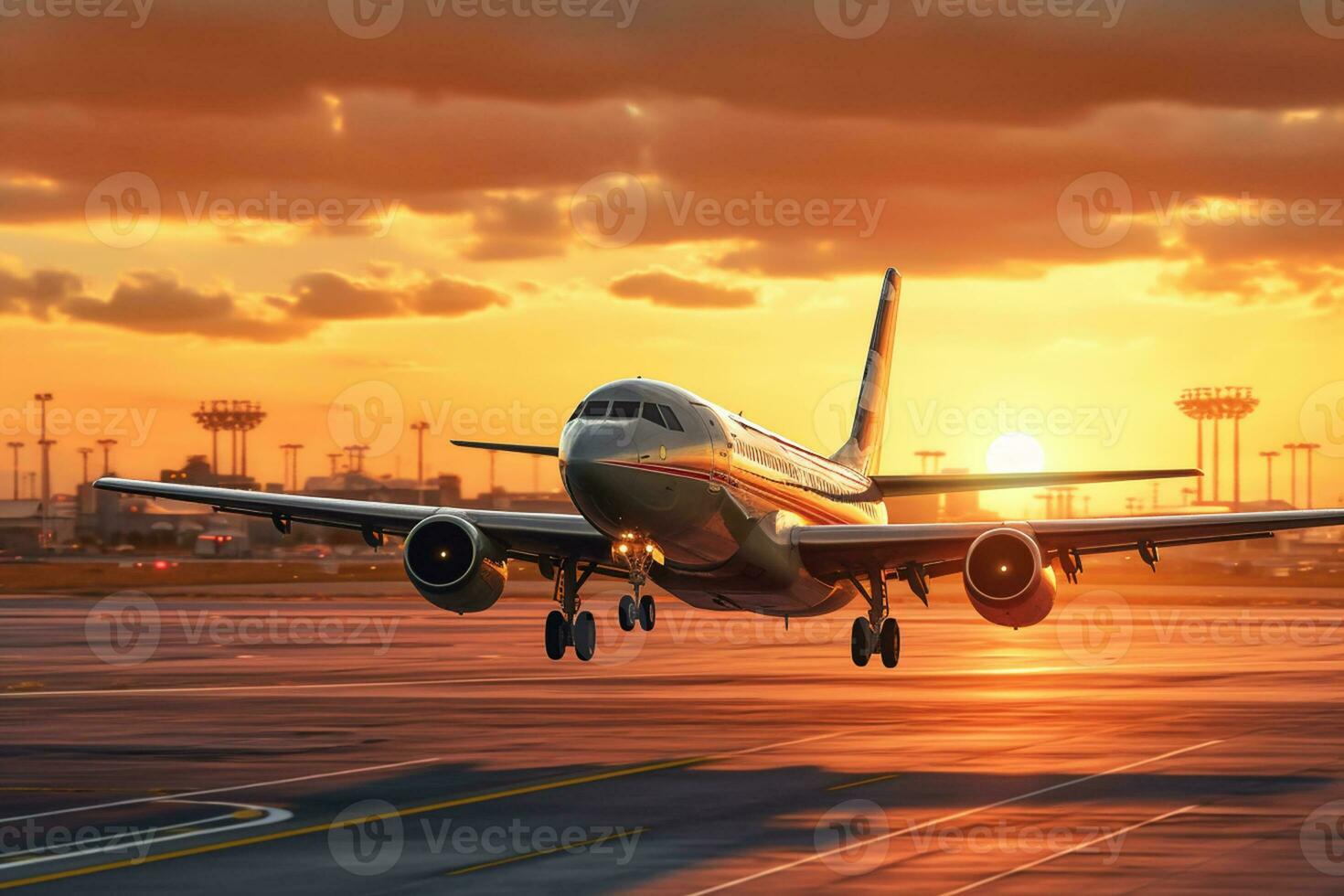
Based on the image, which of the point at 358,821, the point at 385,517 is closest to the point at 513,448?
the point at 385,517

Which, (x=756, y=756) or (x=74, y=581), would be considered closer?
(x=756, y=756)

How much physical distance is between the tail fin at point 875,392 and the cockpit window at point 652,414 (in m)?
24.4

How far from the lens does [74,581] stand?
4658 inches

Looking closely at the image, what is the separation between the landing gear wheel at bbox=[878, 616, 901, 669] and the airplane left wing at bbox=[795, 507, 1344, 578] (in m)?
2.34

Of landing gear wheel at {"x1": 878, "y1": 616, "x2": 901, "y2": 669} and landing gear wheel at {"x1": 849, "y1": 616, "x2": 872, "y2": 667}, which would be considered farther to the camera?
landing gear wheel at {"x1": 878, "y1": 616, "x2": 901, "y2": 669}

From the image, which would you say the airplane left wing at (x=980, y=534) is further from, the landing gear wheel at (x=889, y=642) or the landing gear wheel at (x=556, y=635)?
the landing gear wheel at (x=556, y=635)

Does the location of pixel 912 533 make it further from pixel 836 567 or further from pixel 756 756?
pixel 756 756

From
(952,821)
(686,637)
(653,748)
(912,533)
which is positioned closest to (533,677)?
(912,533)

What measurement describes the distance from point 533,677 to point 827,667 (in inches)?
366

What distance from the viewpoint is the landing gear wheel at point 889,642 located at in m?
44.0

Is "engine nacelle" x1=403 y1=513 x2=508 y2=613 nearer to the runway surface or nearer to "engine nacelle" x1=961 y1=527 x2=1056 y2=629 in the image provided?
the runway surface

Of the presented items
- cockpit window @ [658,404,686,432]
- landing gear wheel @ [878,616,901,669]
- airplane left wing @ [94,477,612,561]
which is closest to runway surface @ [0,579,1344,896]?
landing gear wheel @ [878,616,901,669]

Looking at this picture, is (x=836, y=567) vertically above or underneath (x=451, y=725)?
above

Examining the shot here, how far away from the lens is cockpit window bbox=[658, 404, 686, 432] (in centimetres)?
3494
